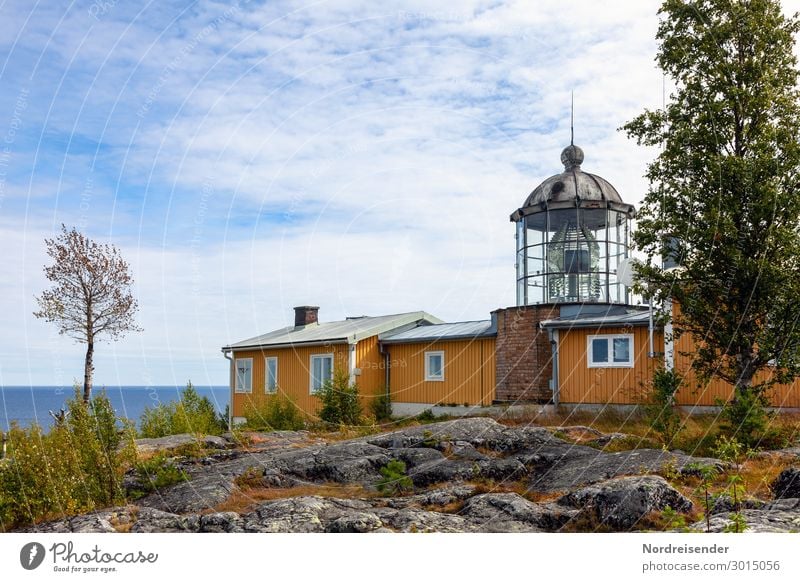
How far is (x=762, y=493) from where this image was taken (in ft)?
27.7

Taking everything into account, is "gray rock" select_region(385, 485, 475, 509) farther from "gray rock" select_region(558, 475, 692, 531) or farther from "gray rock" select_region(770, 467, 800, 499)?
"gray rock" select_region(770, 467, 800, 499)

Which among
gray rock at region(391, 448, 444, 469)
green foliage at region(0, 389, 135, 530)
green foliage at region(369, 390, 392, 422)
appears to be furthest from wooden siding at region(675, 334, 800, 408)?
green foliage at region(0, 389, 135, 530)

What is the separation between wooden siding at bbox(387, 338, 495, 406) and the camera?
65.9 feet

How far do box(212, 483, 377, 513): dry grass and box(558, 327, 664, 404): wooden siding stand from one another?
28.8ft

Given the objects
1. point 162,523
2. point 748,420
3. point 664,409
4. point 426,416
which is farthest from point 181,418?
point 748,420

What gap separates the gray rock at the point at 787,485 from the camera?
8.16 m

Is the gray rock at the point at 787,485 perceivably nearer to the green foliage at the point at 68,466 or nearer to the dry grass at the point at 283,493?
the dry grass at the point at 283,493

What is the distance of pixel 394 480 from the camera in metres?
9.48

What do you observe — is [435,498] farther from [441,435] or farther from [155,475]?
[155,475]

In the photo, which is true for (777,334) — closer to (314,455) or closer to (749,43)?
(749,43)

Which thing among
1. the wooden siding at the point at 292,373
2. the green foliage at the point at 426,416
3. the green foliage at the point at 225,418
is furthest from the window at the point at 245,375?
the green foliage at the point at 426,416

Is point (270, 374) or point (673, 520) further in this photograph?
point (270, 374)

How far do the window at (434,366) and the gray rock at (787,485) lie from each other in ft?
43.4

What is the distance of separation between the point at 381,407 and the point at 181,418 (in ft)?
20.5
